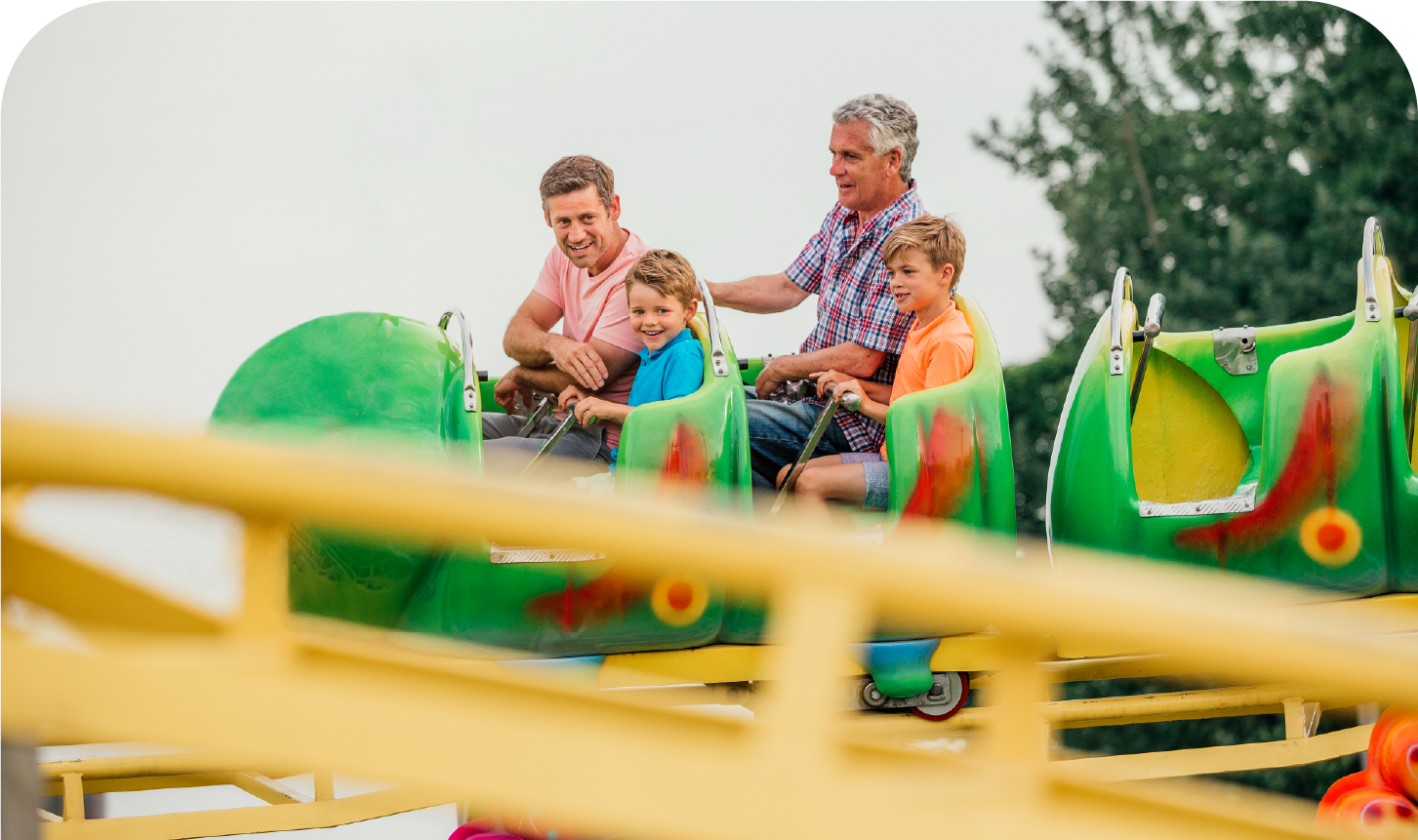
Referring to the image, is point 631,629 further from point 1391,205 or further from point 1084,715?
point 1391,205

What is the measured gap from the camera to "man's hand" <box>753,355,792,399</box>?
210 centimetres

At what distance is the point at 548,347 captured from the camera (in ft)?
6.82

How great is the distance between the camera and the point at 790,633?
1.82 ft

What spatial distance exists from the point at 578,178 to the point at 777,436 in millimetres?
536

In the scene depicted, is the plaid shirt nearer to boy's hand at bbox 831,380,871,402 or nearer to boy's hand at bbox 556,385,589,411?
boy's hand at bbox 831,380,871,402

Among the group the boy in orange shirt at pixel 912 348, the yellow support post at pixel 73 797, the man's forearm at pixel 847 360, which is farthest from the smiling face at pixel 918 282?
the yellow support post at pixel 73 797

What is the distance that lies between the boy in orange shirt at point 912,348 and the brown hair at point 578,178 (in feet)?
1.58

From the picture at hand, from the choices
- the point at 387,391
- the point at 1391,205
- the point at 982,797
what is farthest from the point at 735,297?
the point at 1391,205

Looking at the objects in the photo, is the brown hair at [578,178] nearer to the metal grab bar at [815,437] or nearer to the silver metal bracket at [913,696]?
the metal grab bar at [815,437]

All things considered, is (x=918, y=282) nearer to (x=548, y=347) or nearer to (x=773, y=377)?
(x=773, y=377)

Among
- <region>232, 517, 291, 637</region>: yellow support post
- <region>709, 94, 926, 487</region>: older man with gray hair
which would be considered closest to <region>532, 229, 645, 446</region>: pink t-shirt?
<region>709, 94, 926, 487</region>: older man with gray hair

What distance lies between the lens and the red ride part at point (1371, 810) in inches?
71.5

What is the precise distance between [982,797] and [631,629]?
1.26 metres

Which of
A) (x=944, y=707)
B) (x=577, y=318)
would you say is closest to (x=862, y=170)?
(x=577, y=318)
